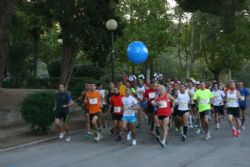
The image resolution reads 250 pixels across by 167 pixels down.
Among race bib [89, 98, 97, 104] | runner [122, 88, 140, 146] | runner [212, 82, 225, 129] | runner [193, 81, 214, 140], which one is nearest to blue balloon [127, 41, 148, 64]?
runner [212, 82, 225, 129]

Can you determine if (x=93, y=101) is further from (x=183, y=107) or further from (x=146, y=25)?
(x=146, y=25)

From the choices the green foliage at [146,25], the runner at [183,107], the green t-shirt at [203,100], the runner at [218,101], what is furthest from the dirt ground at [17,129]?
the green foliage at [146,25]

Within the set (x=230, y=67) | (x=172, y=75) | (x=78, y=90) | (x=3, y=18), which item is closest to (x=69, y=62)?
(x=78, y=90)

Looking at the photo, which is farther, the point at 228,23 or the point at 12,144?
the point at 228,23

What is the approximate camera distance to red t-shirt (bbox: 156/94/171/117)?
1477 cm

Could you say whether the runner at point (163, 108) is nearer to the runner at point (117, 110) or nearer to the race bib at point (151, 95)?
the runner at point (117, 110)

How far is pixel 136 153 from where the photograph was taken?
13.0m

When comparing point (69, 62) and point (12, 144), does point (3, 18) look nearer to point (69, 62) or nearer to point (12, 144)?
point (12, 144)

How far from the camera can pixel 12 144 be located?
14.9m

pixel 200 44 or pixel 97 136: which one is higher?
pixel 200 44

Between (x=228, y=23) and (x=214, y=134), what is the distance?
11325mm

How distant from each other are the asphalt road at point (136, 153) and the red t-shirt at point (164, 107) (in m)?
0.92

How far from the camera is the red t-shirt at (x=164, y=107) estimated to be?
14.8 meters

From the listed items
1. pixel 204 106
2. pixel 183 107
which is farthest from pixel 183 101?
pixel 204 106
